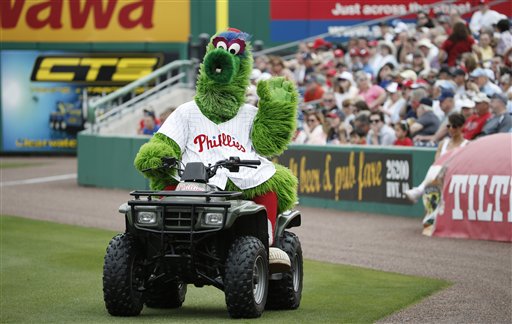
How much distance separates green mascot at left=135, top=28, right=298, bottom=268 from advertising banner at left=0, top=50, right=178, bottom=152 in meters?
20.2

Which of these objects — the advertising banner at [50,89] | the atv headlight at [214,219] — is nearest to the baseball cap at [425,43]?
the advertising banner at [50,89]

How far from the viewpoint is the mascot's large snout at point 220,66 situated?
921cm

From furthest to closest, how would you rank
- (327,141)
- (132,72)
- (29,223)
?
(132,72), (327,141), (29,223)

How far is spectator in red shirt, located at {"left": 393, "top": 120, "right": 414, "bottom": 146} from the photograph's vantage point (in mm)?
18016

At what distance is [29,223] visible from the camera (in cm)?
1664

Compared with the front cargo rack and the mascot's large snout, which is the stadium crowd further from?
the front cargo rack

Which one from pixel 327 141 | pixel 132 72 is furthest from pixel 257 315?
pixel 132 72

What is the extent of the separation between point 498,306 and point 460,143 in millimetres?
5528

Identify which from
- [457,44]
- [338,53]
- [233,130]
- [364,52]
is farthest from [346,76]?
[233,130]

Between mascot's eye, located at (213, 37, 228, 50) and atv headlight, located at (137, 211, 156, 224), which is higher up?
mascot's eye, located at (213, 37, 228, 50)

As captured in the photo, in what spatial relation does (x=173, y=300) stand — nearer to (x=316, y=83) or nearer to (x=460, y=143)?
(x=460, y=143)

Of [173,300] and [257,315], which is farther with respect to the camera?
[173,300]

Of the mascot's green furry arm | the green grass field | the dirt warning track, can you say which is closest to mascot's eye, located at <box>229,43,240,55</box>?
the mascot's green furry arm

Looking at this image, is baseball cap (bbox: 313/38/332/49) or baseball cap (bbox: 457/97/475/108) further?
baseball cap (bbox: 313/38/332/49)
